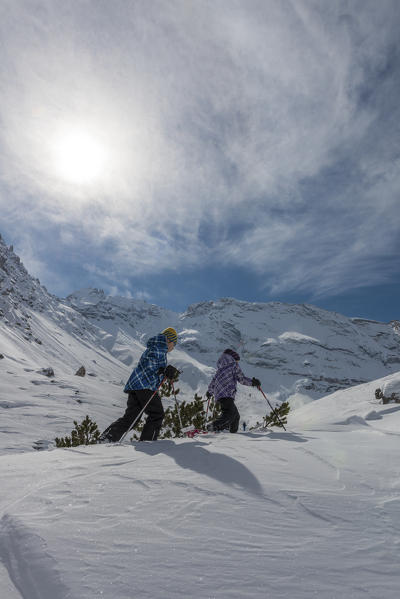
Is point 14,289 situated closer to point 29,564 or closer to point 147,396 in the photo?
point 147,396

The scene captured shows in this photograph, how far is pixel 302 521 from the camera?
5.58 feet

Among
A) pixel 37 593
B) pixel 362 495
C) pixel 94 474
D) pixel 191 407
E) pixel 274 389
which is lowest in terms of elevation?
pixel 37 593

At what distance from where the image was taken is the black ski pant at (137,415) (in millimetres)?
4844

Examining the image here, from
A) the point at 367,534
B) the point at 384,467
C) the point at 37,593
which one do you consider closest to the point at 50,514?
the point at 37,593

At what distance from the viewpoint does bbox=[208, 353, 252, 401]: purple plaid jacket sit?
6.54 meters

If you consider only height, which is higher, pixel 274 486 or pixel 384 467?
pixel 384 467

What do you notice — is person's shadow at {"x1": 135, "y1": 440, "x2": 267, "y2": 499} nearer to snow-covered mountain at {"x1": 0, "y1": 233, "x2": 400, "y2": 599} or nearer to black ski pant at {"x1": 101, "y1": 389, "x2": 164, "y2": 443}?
snow-covered mountain at {"x1": 0, "y1": 233, "x2": 400, "y2": 599}

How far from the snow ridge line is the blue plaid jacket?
340cm

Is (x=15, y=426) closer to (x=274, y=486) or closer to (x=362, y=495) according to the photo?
(x=274, y=486)

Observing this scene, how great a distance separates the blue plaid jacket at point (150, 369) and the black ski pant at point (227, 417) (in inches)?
75.5

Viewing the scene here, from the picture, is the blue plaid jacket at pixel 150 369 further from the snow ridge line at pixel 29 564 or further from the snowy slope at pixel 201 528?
the snow ridge line at pixel 29 564

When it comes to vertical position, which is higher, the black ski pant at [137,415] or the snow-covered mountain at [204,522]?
the black ski pant at [137,415]

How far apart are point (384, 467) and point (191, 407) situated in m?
4.78

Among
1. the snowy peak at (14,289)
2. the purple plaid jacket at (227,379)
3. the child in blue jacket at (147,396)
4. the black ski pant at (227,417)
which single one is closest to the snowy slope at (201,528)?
the child in blue jacket at (147,396)
